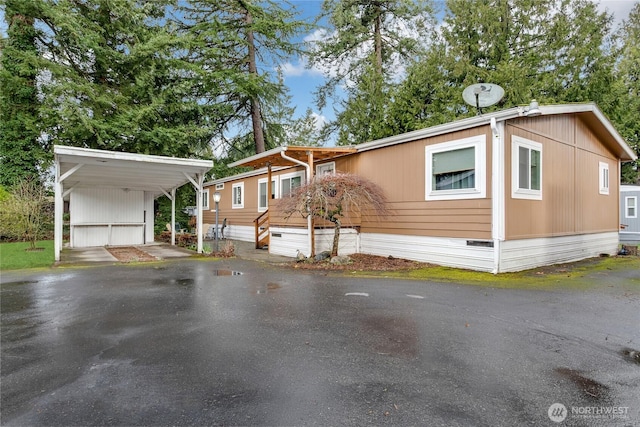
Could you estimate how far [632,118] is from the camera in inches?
790

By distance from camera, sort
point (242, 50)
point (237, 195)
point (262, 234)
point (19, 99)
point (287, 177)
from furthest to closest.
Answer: point (242, 50) → point (237, 195) → point (19, 99) → point (262, 234) → point (287, 177)

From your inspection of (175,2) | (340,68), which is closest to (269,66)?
(340,68)

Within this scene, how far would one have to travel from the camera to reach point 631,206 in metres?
17.1

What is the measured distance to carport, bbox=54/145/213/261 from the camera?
9.90m

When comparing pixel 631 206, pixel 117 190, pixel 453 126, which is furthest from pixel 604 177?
pixel 117 190

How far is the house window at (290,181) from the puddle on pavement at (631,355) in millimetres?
10444

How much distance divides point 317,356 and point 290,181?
10.8 meters

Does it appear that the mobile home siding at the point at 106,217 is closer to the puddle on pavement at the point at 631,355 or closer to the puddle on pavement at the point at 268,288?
the puddle on pavement at the point at 268,288

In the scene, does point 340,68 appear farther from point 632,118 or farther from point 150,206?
point 632,118

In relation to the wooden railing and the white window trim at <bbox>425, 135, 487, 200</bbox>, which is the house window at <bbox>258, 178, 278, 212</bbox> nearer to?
the wooden railing

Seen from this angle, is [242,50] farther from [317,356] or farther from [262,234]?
[317,356]

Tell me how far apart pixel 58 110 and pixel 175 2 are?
8919 mm

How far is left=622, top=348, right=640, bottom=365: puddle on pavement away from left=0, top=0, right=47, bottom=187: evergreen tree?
64.4 ft

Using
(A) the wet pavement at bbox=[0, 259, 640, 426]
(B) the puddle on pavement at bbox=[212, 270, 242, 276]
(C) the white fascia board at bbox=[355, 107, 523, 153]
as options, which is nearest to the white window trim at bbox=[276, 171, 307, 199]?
(C) the white fascia board at bbox=[355, 107, 523, 153]
